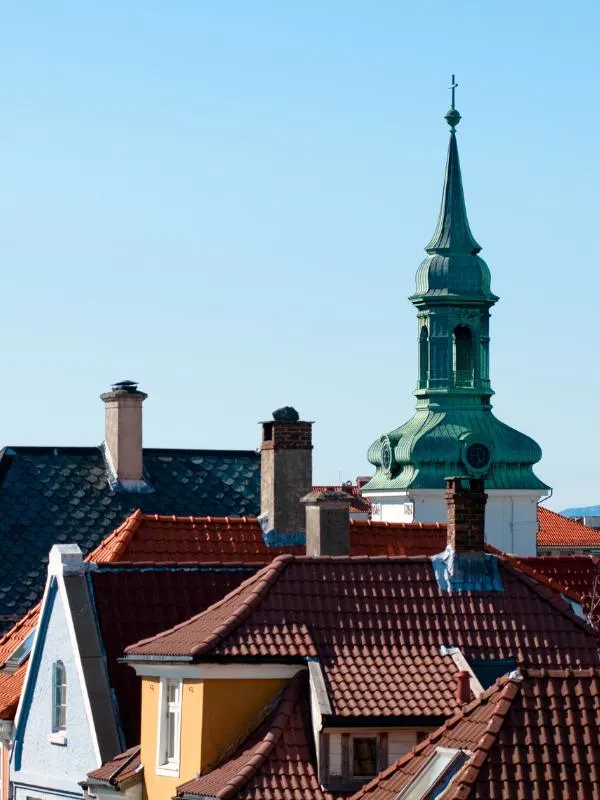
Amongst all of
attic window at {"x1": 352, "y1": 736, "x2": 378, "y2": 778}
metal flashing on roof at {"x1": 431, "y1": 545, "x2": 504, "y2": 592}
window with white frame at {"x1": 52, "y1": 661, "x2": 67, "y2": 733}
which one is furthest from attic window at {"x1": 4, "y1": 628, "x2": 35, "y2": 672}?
attic window at {"x1": 352, "y1": 736, "x2": 378, "y2": 778}

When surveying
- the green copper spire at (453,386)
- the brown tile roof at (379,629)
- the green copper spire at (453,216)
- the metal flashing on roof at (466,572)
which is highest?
the green copper spire at (453,216)

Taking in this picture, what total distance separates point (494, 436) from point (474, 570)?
73.7m

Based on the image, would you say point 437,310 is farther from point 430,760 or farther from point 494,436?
point 430,760

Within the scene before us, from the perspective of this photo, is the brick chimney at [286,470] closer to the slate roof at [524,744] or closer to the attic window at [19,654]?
the attic window at [19,654]

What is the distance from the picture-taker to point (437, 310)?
104875 mm

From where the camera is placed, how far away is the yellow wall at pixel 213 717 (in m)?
31.4

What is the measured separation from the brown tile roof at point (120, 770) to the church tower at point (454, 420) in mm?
71116

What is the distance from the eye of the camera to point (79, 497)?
4831 centimetres

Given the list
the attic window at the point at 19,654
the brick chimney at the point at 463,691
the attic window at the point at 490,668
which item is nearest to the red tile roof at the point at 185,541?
the attic window at the point at 19,654

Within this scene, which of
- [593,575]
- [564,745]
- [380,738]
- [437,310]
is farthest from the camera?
[437,310]

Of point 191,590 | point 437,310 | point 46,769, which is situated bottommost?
point 46,769

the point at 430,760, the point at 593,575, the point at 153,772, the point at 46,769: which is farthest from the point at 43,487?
the point at 430,760

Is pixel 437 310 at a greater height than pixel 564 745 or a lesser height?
greater

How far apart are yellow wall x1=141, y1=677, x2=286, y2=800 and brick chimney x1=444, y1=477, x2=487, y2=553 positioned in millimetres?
4730
